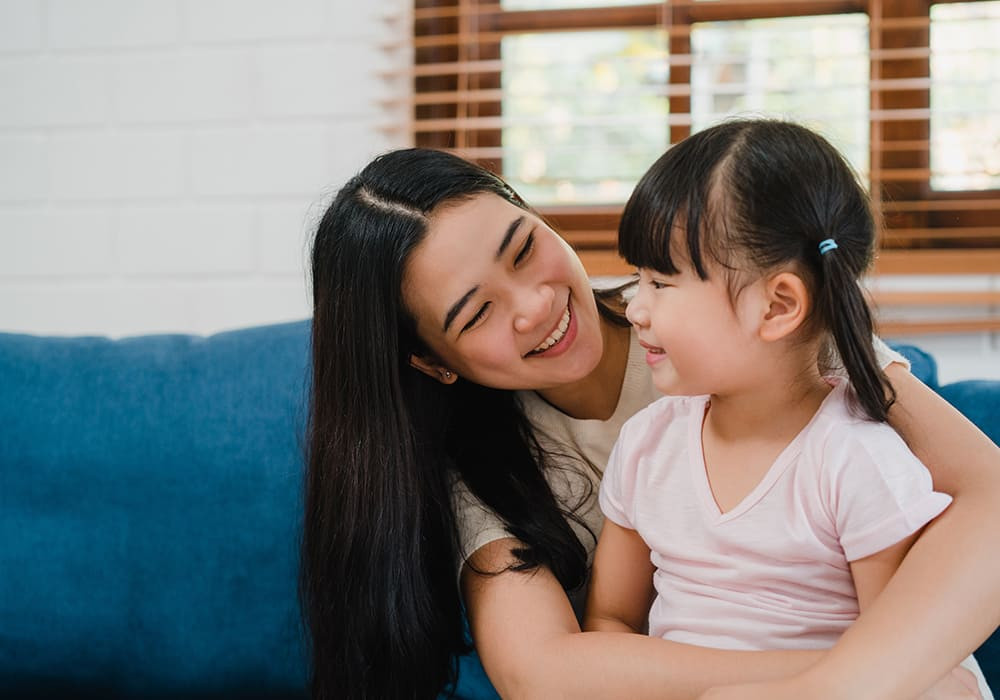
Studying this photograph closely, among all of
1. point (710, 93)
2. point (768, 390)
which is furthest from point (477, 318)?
point (710, 93)

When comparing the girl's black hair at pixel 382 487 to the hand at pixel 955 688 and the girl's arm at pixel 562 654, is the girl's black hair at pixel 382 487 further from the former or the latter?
the hand at pixel 955 688

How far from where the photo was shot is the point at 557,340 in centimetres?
130

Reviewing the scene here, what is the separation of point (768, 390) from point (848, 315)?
134 millimetres

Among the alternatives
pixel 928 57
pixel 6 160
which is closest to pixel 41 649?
pixel 6 160

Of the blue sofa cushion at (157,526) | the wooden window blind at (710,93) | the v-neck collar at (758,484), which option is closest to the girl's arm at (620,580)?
the v-neck collar at (758,484)

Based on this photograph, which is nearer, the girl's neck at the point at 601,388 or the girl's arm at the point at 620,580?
the girl's arm at the point at 620,580

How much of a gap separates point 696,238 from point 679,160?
0.08 metres

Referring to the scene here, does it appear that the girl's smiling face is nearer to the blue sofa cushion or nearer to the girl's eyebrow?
the girl's eyebrow

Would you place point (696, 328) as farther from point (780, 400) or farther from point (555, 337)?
point (555, 337)

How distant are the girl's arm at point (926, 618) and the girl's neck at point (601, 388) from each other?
51 centimetres

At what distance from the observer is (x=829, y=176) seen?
3.31 feet

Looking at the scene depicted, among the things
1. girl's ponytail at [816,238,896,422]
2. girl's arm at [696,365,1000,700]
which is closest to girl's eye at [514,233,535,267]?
girl's ponytail at [816,238,896,422]

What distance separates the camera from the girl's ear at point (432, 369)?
139 cm

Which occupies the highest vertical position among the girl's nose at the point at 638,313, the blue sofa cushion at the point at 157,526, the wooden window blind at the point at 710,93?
the wooden window blind at the point at 710,93
